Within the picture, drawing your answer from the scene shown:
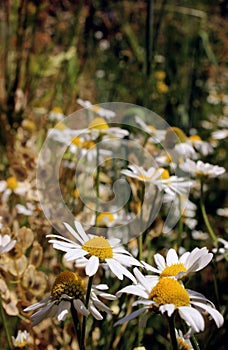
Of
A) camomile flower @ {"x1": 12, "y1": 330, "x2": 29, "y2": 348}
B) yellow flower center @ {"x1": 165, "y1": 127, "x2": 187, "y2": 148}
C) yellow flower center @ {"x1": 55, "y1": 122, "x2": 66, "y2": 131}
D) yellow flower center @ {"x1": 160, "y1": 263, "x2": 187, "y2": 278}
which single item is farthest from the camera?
yellow flower center @ {"x1": 55, "y1": 122, "x2": 66, "y2": 131}

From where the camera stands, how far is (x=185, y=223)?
109 cm

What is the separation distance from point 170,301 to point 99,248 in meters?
0.11

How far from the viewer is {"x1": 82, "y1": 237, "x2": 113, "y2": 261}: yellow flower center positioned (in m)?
0.57

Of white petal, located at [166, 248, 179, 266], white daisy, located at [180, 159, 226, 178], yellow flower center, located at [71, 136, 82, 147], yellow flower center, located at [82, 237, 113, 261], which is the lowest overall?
yellow flower center, located at [71, 136, 82, 147]

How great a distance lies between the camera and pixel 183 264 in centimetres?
58

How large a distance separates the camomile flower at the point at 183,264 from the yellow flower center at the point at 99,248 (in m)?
0.04

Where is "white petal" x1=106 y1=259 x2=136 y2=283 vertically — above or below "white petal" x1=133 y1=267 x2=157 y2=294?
below

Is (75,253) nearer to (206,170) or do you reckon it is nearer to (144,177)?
(144,177)

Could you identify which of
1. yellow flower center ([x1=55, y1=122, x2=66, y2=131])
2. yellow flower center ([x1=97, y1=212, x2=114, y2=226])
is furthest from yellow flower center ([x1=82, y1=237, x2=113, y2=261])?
yellow flower center ([x1=55, y1=122, x2=66, y2=131])

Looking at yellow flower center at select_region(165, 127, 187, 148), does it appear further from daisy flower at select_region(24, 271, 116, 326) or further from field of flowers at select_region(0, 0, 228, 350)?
daisy flower at select_region(24, 271, 116, 326)

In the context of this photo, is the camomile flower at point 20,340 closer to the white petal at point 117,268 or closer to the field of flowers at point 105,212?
the field of flowers at point 105,212

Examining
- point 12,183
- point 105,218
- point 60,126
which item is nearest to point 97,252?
point 105,218

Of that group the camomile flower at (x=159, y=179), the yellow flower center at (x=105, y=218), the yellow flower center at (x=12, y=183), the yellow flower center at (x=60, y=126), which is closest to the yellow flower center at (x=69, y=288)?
the camomile flower at (x=159, y=179)

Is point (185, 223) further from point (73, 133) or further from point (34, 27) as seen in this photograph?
point (34, 27)
